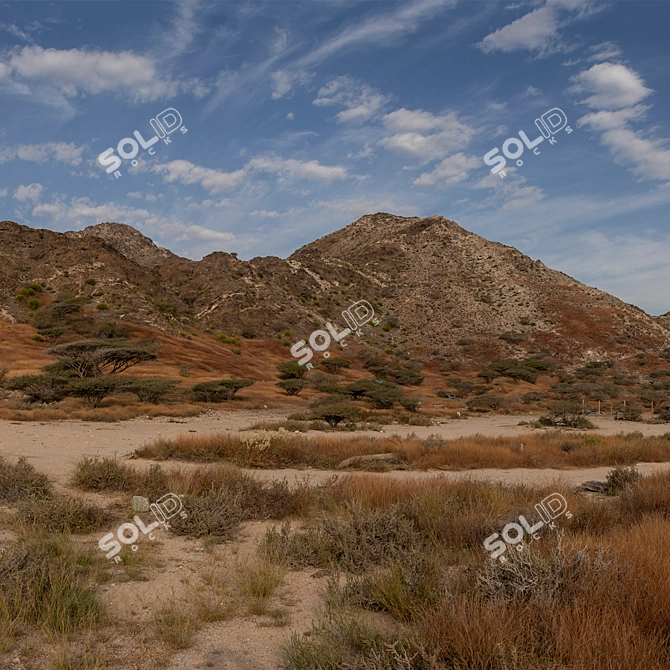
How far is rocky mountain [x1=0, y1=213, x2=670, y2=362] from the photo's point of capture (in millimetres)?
63000

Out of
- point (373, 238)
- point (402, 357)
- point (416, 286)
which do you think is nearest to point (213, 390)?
point (402, 357)

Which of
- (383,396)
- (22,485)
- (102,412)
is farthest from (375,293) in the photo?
(22,485)

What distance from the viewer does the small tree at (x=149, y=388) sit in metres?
27.1

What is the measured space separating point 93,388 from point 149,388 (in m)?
2.93

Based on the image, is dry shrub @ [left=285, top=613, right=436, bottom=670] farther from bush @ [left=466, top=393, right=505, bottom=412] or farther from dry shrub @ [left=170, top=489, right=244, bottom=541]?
bush @ [left=466, top=393, right=505, bottom=412]

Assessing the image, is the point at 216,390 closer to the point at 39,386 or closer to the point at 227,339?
the point at 39,386

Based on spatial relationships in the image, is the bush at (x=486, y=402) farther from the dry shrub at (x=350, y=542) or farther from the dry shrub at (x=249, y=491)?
the dry shrub at (x=350, y=542)

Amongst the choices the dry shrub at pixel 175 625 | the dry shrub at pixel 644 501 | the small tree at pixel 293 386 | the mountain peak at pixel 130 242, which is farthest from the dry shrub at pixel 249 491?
the mountain peak at pixel 130 242

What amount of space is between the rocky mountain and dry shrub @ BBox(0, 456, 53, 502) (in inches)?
1959

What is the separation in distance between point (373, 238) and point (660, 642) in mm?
118673

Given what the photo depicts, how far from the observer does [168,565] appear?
224 inches

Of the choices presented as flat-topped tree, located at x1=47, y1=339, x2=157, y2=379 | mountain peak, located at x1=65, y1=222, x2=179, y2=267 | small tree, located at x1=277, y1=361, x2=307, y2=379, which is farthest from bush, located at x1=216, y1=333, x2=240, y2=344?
mountain peak, located at x1=65, y1=222, x2=179, y2=267

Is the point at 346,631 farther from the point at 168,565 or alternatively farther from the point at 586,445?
the point at 586,445

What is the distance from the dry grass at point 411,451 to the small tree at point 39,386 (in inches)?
585
